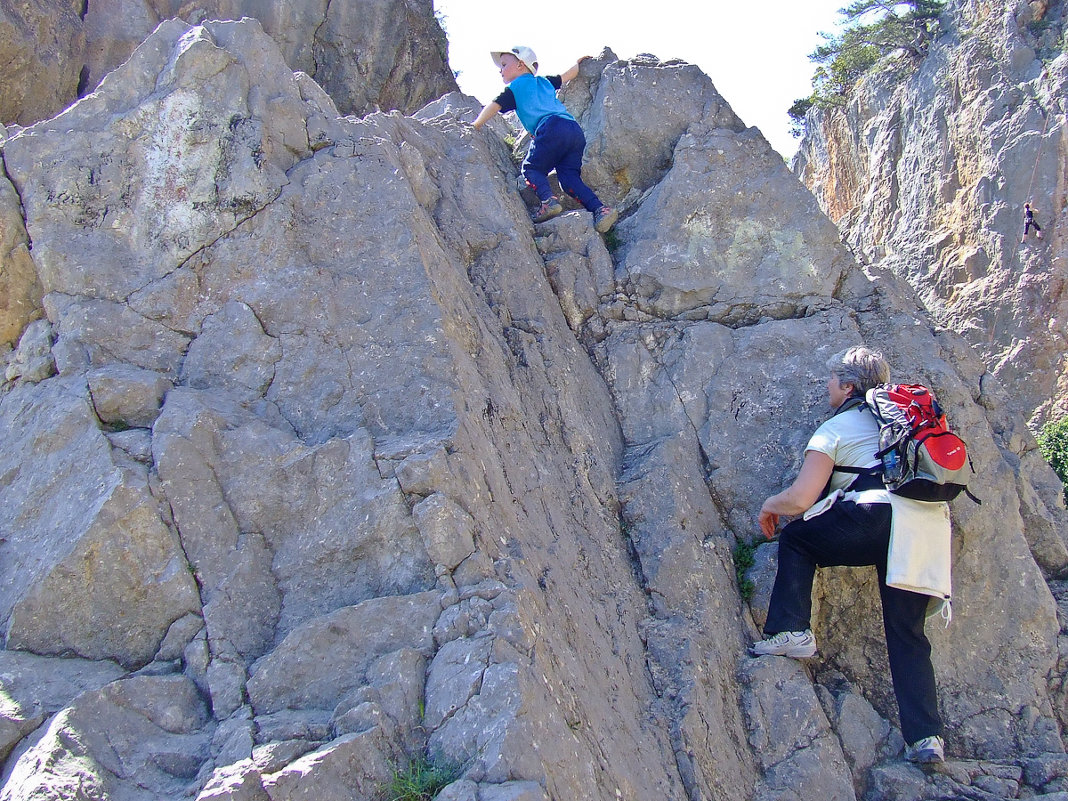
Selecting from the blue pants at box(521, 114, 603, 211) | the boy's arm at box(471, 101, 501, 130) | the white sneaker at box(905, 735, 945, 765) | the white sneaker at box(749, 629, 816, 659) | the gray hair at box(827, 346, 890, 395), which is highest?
the boy's arm at box(471, 101, 501, 130)

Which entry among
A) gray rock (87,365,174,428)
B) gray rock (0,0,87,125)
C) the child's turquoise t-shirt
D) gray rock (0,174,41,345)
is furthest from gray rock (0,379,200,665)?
gray rock (0,0,87,125)

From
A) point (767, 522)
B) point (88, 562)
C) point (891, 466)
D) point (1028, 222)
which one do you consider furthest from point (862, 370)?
point (1028, 222)

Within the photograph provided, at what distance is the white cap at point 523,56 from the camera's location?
24.5ft

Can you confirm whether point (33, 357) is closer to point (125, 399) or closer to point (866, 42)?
point (125, 399)

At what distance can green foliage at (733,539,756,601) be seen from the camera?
564 centimetres

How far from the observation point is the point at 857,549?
16.9ft

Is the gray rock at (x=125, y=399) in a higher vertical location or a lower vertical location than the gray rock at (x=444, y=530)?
higher

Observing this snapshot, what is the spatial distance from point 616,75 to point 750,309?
284 cm

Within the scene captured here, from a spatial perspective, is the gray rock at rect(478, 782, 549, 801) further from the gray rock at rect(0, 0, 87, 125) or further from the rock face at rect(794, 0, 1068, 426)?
the gray rock at rect(0, 0, 87, 125)

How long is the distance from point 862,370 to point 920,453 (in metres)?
0.88

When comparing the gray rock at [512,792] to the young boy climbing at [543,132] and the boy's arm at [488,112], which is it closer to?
the young boy climbing at [543,132]

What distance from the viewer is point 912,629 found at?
16.9 feet

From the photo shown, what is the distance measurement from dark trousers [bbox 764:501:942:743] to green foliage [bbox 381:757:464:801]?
8.55 feet

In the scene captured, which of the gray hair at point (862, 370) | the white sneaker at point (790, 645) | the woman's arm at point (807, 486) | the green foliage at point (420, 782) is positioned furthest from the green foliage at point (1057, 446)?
the green foliage at point (420, 782)
